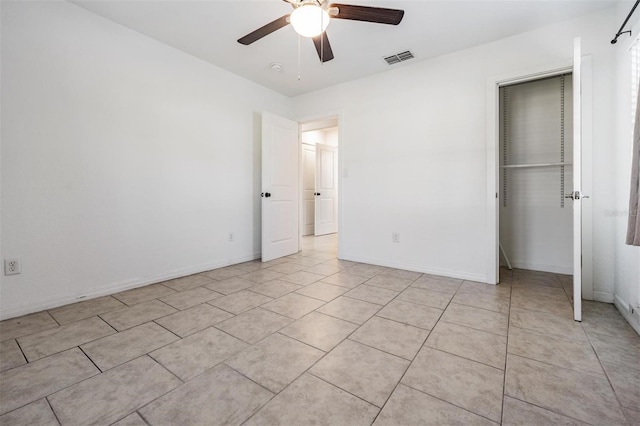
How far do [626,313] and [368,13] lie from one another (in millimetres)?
2825

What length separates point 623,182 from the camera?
2146 millimetres

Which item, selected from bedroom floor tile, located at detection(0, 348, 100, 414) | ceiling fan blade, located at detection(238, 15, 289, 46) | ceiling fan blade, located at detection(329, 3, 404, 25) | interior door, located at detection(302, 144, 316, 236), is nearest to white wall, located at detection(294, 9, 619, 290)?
ceiling fan blade, located at detection(329, 3, 404, 25)

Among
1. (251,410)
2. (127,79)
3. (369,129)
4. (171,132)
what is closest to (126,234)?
(171,132)

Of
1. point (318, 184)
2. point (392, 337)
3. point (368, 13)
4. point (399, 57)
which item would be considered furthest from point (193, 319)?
point (318, 184)

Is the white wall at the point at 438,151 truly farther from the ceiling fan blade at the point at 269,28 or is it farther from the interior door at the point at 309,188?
the interior door at the point at 309,188

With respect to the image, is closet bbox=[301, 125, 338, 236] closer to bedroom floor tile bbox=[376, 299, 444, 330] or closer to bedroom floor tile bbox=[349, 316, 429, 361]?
bedroom floor tile bbox=[376, 299, 444, 330]

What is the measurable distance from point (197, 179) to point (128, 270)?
3.91 ft

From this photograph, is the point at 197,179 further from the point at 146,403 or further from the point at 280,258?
the point at 146,403

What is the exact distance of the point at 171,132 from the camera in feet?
9.84

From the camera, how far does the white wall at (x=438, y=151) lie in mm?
2381

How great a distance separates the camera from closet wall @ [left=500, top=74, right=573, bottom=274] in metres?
3.16

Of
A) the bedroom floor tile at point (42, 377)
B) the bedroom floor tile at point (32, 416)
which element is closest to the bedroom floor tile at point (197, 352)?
the bedroom floor tile at point (42, 377)

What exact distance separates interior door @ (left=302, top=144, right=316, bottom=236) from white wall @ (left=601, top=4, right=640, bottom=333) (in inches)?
187

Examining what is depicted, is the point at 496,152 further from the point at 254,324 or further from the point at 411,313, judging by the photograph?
the point at 254,324
